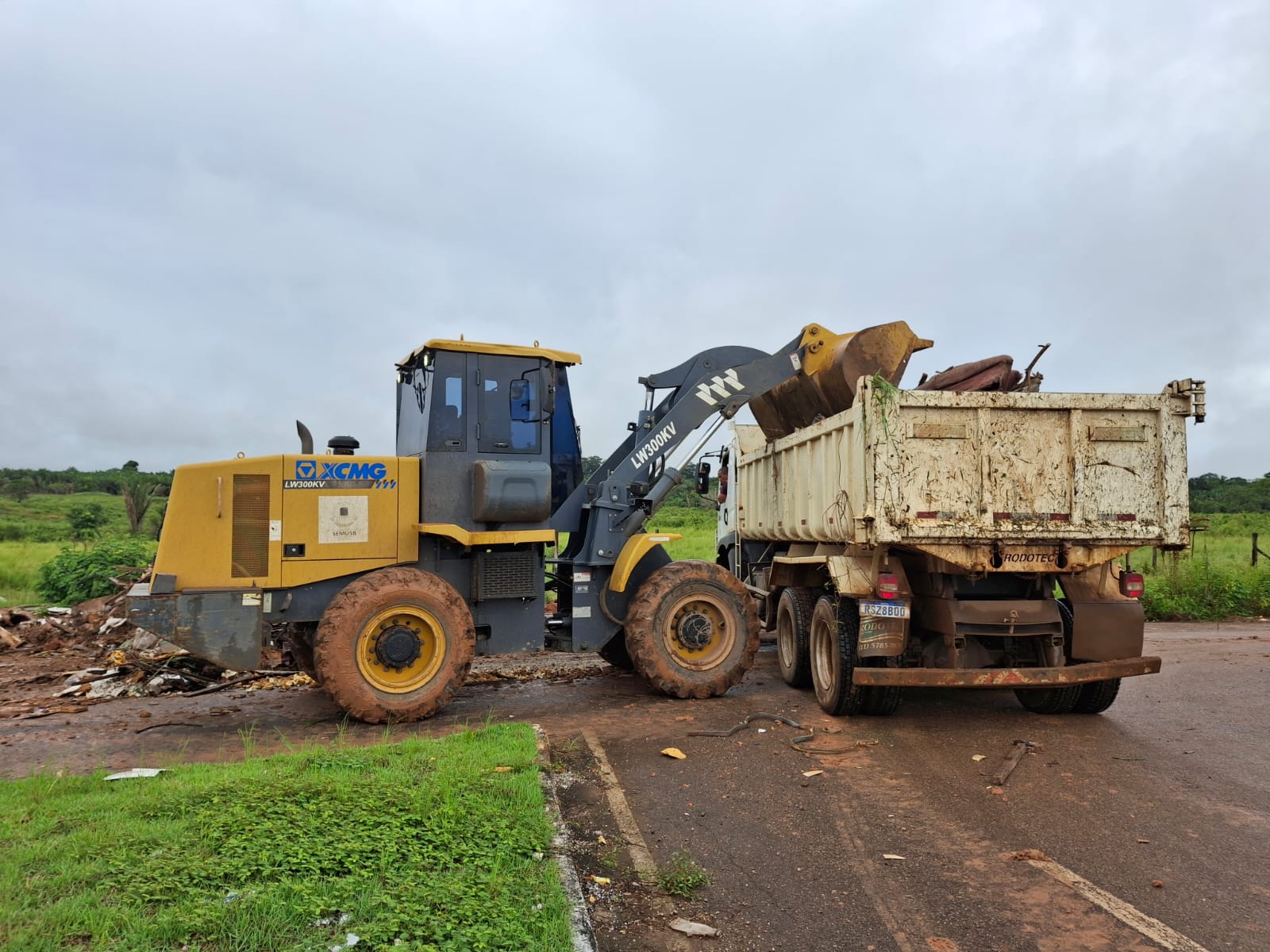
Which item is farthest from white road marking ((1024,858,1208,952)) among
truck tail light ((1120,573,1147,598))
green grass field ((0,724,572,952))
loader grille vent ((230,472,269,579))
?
loader grille vent ((230,472,269,579))

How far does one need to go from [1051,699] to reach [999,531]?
6.20 ft

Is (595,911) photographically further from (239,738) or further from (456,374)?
(456,374)

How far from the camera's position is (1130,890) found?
13.4 ft

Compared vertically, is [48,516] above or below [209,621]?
above

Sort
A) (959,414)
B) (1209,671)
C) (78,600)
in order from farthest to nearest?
1. (78,600)
2. (1209,671)
3. (959,414)

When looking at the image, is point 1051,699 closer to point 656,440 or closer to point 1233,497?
point 656,440

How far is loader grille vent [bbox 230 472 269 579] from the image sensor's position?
733 centimetres

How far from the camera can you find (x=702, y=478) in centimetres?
1074

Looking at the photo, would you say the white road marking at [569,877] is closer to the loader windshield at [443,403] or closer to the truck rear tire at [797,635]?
the loader windshield at [443,403]

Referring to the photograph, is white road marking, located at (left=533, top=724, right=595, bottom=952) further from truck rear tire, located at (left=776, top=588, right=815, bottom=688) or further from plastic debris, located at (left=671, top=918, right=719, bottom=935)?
truck rear tire, located at (left=776, top=588, right=815, bottom=688)

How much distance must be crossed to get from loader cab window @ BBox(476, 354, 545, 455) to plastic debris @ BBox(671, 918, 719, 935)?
5045mm

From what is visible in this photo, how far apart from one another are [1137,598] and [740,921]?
516 cm

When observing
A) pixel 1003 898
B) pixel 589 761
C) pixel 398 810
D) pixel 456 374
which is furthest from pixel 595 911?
pixel 456 374

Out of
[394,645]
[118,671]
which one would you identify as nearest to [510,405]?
[394,645]
